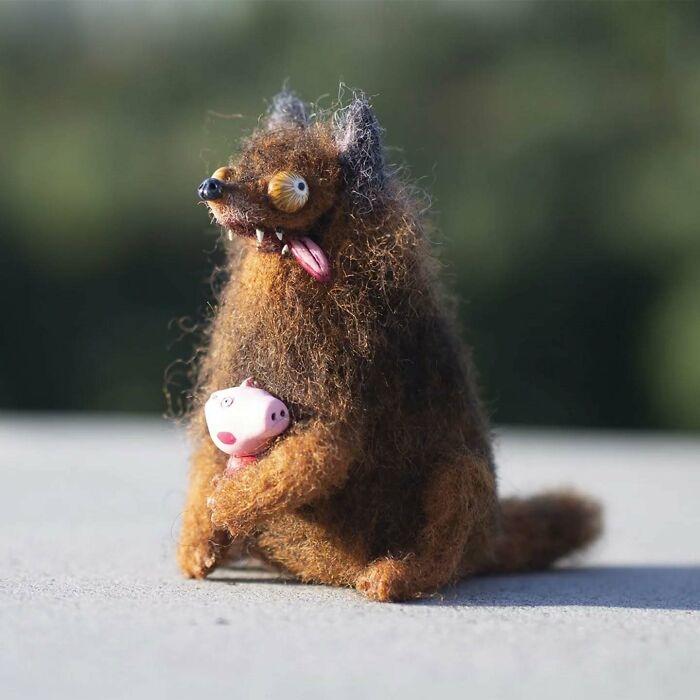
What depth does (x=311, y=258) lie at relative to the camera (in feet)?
5.16

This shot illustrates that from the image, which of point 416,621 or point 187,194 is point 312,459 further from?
point 187,194

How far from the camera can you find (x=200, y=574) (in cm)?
176

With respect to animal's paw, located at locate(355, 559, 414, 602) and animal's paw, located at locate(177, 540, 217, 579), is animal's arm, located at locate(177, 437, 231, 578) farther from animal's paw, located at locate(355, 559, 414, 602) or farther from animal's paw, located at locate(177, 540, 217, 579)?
animal's paw, located at locate(355, 559, 414, 602)

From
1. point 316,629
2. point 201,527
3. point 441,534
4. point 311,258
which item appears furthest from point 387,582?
point 311,258

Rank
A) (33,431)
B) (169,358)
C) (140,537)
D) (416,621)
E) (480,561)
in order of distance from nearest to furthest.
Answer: (416,621) → (480,561) → (140,537) → (33,431) → (169,358)

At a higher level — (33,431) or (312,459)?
(312,459)

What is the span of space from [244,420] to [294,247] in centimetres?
26

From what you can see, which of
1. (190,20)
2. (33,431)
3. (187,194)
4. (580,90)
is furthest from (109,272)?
(580,90)

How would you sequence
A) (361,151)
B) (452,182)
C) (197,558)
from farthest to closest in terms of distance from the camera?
1. (452,182)
2. (197,558)
3. (361,151)

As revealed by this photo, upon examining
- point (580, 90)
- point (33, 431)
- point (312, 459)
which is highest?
point (580, 90)

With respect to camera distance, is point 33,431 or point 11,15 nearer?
point 33,431

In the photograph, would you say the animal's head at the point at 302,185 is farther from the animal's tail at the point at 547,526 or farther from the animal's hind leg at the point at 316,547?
the animal's tail at the point at 547,526

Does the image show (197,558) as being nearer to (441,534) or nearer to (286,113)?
(441,534)

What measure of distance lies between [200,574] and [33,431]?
265 centimetres
